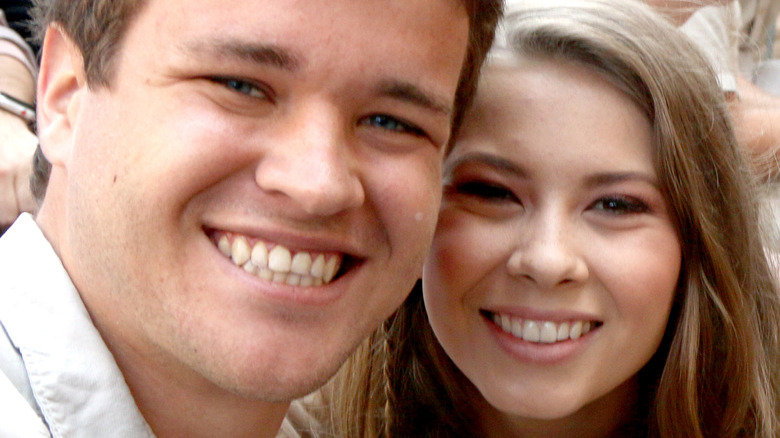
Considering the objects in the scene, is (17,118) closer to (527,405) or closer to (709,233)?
(527,405)

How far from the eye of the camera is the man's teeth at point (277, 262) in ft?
4.91

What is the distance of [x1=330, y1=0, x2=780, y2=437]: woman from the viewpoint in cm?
196

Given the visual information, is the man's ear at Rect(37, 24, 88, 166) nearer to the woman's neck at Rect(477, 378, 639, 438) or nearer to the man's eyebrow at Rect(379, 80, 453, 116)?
the man's eyebrow at Rect(379, 80, 453, 116)

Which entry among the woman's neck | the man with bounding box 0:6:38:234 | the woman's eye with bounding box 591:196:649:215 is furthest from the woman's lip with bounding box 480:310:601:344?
the man with bounding box 0:6:38:234

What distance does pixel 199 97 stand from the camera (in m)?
1.45

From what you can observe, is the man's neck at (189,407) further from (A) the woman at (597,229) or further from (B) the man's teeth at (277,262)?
(A) the woman at (597,229)

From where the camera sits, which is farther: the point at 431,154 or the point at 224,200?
the point at 431,154

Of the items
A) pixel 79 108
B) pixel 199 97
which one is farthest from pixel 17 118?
pixel 199 97

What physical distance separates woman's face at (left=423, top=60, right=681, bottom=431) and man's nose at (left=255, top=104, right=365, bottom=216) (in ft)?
2.03

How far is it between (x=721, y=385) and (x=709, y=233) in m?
0.45

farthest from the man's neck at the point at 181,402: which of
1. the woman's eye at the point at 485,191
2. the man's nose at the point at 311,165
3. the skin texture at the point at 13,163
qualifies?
the skin texture at the point at 13,163

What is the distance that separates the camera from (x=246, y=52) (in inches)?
56.0

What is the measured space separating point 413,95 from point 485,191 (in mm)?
559

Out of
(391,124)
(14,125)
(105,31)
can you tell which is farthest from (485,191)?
(14,125)
